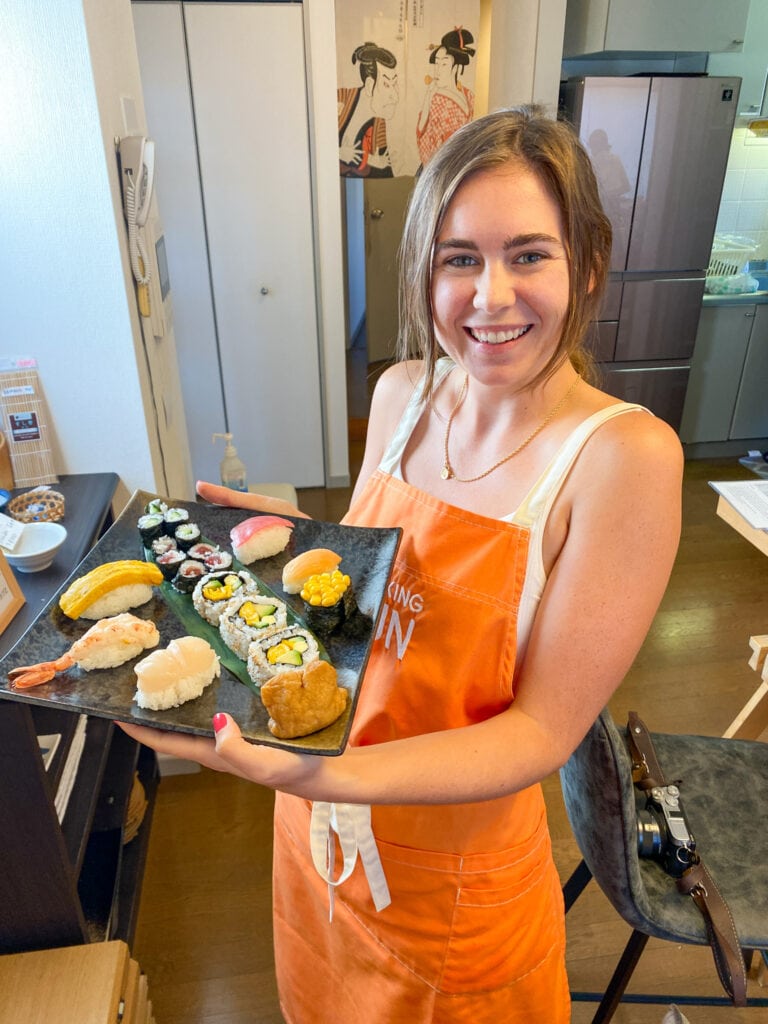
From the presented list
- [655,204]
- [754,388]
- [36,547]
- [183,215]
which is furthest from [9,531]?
[754,388]

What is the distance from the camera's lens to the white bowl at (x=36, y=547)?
1372 mm

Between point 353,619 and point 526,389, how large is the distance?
400 mm

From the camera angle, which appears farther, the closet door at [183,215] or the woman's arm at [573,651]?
the closet door at [183,215]

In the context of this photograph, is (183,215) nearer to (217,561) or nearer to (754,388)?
(217,561)

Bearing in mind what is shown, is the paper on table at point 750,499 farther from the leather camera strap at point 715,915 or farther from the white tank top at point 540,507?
the white tank top at point 540,507

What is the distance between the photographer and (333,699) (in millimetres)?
849

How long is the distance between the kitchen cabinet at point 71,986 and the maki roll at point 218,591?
620 millimetres

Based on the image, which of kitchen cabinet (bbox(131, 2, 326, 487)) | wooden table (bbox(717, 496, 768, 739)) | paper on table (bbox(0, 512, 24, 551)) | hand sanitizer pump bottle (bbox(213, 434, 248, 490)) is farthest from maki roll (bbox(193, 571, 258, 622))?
kitchen cabinet (bbox(131, 2, 326, 487))

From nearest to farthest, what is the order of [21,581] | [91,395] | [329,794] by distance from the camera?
[329,794] → [21,581] → [91,395]

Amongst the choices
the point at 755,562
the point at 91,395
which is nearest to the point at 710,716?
the point at 755,562

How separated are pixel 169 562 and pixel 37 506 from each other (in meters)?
0.56

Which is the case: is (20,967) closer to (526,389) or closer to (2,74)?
(526,389)

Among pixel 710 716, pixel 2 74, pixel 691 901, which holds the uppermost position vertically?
pixel 2 74

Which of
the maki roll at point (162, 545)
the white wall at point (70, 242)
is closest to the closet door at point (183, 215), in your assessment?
the white wall at point (70, 242)
